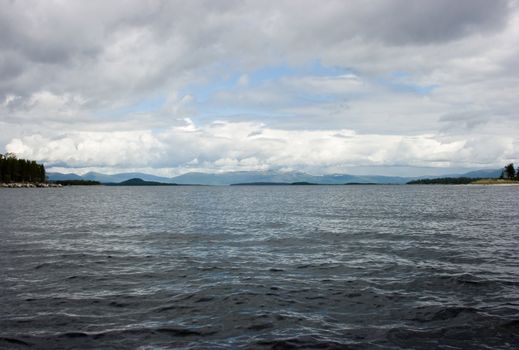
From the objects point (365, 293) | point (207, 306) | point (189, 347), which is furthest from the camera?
point (365, 293)

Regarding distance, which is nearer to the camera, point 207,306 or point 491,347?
point 491,347

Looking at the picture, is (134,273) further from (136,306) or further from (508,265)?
(508,265)

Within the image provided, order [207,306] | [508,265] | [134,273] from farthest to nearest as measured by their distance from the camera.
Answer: [508,265]
[134,273]
[207,306]

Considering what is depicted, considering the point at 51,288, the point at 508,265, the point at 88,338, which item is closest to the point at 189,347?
the point at 88,338

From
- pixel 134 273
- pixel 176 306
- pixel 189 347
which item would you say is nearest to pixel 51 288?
pixel 134 273

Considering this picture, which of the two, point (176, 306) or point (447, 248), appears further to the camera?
point (447, 248)

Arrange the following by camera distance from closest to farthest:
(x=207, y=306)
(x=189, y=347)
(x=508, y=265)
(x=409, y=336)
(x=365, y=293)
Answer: (x=189, y=347) < (x=409, y=336) < (x=207, y=306) < (x=365, y=293) < (x=508, y=265)

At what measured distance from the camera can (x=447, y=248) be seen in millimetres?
41719

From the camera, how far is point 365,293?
82.2 ft

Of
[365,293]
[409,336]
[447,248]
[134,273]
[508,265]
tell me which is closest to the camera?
[409,336]

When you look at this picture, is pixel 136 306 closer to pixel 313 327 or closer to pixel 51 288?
pixel 51 288

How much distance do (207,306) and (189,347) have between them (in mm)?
5438

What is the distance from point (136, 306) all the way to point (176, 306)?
2.21 meters

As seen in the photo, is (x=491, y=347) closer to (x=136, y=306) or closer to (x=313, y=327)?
(x=313, y=327)
